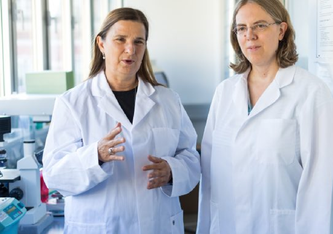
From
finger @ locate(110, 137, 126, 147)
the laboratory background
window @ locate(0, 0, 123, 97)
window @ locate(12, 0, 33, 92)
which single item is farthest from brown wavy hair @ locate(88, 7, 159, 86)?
window @ locate(12, 0, 33, 92)

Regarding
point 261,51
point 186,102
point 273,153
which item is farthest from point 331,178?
point 186,102

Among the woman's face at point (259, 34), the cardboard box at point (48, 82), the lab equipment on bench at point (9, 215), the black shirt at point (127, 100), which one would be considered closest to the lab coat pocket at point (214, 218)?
the black shirt at point (127, 100)

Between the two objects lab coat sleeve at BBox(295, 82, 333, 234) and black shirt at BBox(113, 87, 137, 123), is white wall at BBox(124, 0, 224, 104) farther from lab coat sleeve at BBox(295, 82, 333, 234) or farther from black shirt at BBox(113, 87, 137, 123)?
lab coat sleeve at BBox(295, 82, 333, 234)

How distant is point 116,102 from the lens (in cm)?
167

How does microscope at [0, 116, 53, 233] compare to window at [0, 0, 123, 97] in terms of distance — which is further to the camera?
window at [0, 0, 123, 97]

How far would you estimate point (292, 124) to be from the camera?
4.91ft

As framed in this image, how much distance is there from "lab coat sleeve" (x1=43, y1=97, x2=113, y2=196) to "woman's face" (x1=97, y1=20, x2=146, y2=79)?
227mm

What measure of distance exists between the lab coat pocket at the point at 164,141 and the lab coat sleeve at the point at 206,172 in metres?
0.13

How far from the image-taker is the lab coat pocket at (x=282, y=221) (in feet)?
5.03

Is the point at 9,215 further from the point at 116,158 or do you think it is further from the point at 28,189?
the point at 116,158

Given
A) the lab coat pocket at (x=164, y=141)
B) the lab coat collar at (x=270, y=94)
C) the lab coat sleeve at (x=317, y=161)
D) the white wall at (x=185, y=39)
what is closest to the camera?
the lab coat sleeve at (x=317, y=161)

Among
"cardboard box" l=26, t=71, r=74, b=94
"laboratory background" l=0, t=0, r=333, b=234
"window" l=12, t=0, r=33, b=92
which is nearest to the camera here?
"laboratory background" l=0, t=0, r=333, b=234

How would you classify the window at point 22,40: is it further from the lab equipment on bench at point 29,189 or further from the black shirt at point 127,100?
the black shirt at point 127,100

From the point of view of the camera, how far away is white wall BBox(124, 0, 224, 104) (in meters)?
5.31
